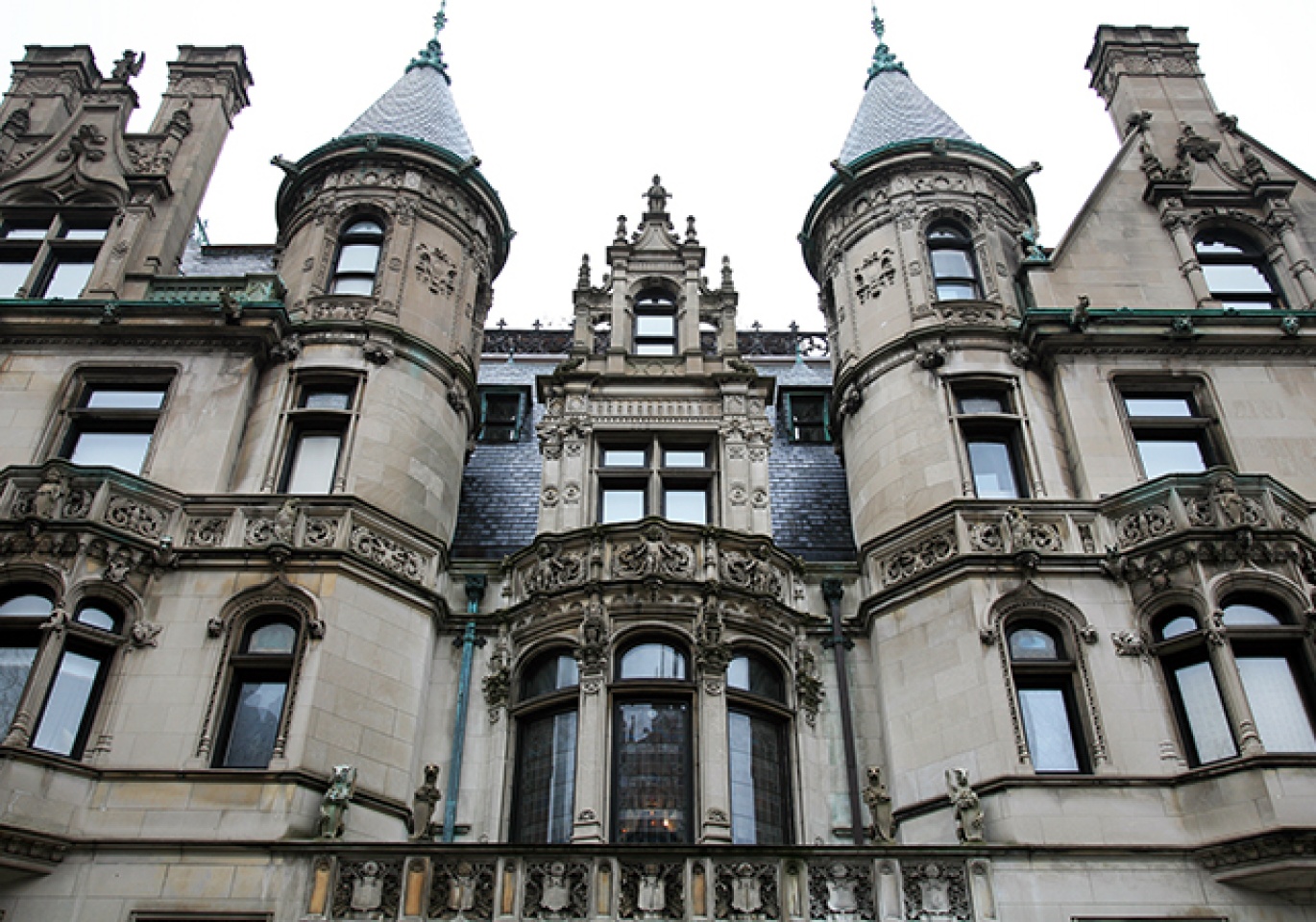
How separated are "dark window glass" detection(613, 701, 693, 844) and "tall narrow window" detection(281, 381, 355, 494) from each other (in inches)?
253

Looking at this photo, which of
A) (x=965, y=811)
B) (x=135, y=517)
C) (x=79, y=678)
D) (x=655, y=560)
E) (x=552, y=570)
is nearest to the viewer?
(x=965, y=811)

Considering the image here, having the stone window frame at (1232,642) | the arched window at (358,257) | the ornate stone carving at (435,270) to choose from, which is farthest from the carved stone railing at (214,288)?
the stone window frame at (1232,642)

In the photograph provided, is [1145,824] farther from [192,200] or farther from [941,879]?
[192,200]

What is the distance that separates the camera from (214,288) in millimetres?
21156

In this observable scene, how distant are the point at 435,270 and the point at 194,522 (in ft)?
22.8

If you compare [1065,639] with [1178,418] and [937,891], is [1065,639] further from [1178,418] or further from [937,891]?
[1178,418]

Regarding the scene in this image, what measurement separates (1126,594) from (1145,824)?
3.49 m

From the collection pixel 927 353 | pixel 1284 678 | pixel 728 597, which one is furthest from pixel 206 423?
pixel 1284 678

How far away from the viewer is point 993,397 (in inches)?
784

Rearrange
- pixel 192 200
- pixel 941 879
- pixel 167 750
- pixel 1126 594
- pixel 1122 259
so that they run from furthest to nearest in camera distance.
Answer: pixel 192 200
pixel 1122 259
pixel 1126 594
pixel 167 750
pixel 941 879


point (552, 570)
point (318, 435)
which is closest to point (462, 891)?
point (552, 570)

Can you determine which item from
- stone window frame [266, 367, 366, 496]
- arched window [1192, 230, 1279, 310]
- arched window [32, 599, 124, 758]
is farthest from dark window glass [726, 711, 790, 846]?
arched window [1192, 230, 1279, 310]

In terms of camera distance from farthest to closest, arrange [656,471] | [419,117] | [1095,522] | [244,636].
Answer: [419,117] < [656,471] < [1095,522] < [244,636]

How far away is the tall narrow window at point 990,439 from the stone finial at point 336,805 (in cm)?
1063
